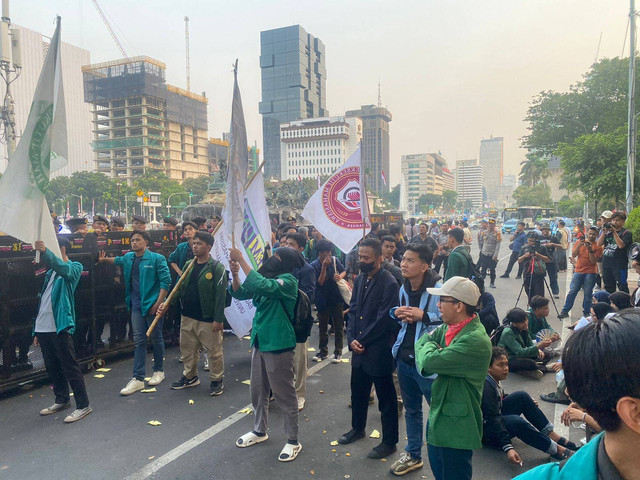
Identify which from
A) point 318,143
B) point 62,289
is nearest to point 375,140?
point 318,143

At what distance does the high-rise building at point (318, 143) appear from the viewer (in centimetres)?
14200

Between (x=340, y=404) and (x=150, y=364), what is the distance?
10.2 ft

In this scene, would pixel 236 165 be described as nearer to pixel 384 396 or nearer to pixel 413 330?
pixel 413 330

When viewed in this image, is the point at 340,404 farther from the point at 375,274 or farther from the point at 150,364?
the point at 150,364

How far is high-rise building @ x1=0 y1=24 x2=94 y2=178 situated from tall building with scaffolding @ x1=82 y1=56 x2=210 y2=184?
7.86 meters

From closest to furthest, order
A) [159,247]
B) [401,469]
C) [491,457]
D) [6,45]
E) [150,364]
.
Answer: [401,469] → [491,457] → [150,364] → [159,247] → [6,45]

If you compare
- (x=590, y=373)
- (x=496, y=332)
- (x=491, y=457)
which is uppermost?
(x=590, y=373)

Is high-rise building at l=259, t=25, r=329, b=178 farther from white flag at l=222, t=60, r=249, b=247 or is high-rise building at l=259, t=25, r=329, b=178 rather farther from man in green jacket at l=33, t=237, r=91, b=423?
white flag at l=222, t=60, r=249, b=247

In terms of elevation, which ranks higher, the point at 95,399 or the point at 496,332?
the point at 496,332

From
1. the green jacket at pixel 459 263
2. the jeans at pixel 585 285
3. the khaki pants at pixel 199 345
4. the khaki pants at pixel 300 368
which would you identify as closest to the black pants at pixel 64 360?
the khaki pants at pixel 199 345

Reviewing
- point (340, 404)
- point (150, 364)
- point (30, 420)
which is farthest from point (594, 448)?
point (150, 364)

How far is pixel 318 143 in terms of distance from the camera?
145 metres

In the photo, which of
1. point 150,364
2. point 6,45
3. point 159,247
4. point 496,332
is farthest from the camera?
point 6,45

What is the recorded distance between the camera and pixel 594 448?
1.20 metres
